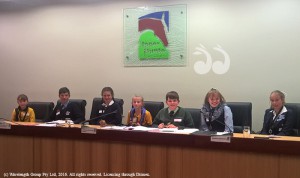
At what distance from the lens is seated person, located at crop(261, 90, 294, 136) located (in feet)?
11.5

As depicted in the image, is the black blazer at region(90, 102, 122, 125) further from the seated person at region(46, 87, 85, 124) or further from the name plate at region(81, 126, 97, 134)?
the name plate at region(81, 126, 97, 134)

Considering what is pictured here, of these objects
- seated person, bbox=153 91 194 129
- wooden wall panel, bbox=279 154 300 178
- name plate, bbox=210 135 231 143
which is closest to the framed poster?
seated person, bbox=153 91 194 129

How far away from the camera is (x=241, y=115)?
387cm

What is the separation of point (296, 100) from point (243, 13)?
132 centimetres

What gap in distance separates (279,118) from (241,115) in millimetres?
456

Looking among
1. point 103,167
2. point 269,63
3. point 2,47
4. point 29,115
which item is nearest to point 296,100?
point 269,63

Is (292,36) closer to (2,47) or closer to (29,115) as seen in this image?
(29,115)

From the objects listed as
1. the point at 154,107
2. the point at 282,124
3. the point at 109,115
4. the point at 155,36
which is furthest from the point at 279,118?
the point at 155,36

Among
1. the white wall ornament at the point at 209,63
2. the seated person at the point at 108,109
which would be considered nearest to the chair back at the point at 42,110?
the seated person at the point at 108,109

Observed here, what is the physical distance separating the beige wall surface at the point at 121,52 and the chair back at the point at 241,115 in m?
0.52

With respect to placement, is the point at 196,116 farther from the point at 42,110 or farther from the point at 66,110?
the point at 42,110

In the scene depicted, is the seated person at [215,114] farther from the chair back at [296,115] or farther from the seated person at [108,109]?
the seated person at [108,109]

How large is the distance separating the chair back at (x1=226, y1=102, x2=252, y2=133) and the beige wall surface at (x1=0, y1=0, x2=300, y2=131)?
0.52m

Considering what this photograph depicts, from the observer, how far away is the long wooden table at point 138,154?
7.82 ft
